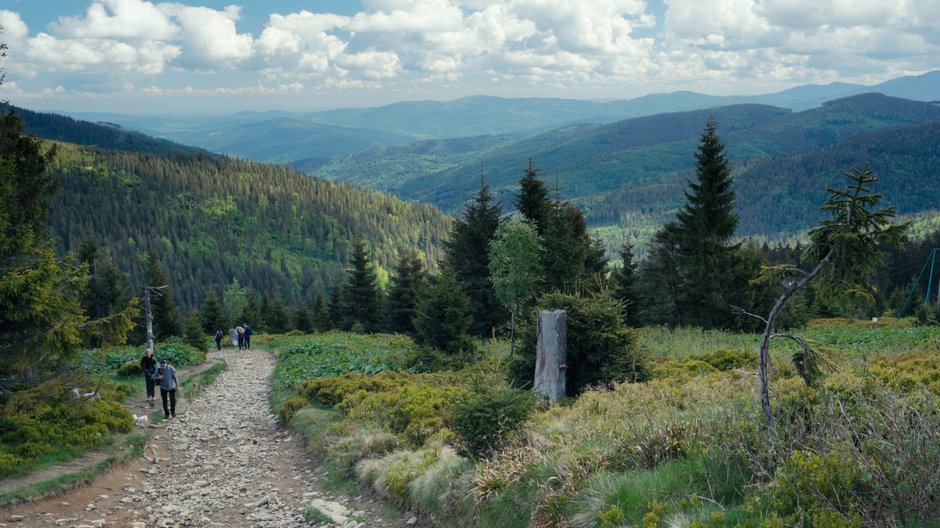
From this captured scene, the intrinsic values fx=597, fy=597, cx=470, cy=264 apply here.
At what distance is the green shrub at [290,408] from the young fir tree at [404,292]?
28789 millimetres

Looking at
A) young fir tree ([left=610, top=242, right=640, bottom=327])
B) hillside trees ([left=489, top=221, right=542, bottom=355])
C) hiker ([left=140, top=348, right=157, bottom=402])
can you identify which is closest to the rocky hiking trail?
hiker ([left=140, top=348, right=157, bottom=402])

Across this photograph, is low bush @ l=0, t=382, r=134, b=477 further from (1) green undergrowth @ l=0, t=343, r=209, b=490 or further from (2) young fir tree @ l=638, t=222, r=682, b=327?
(2) young fir tree @ l=638, t=222, r=682, b=327

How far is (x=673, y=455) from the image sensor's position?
22.8ft

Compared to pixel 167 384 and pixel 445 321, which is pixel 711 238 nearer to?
pixel 445 321

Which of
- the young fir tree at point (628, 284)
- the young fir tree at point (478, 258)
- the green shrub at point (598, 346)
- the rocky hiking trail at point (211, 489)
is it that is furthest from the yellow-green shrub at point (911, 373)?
the young fir tree at point (628, 284)

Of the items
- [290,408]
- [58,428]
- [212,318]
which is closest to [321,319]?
[212,318]

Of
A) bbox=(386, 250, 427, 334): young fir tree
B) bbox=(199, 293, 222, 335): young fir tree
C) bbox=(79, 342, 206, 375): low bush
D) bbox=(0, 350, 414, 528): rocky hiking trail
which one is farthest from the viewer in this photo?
bbox=(199, 293, 222, 335): young fir tree

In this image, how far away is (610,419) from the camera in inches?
366

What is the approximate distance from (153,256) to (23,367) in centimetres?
4962

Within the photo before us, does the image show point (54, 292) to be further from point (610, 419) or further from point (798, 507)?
point (798, 507)

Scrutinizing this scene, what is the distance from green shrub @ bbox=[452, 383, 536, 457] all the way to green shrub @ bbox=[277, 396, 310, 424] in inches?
344

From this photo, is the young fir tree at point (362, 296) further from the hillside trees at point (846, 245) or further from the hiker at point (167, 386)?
the hillside trees at point (846, 245)

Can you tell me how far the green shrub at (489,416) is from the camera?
9273 mm

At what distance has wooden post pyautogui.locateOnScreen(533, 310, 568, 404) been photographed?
13688 millimetres
